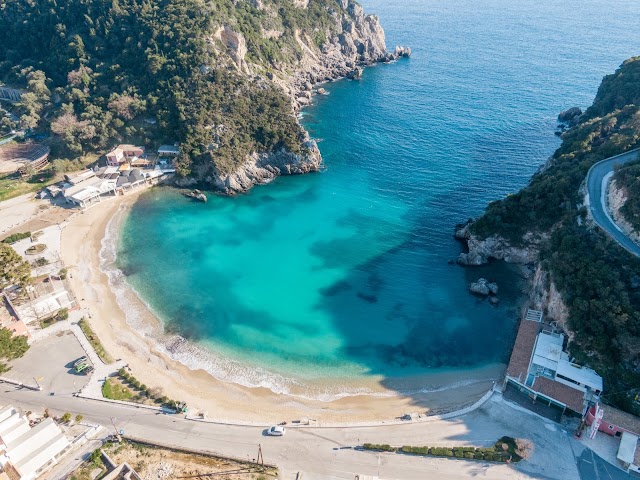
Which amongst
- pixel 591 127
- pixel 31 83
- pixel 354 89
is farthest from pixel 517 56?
pixel 31 83

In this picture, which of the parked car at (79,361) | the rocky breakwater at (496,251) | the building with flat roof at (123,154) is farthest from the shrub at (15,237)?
the rocky breakwater at (496,251)

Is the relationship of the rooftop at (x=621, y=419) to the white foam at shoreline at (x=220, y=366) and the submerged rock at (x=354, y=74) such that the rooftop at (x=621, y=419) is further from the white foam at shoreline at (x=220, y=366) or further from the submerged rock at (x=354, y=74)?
the submerged rock at (x=354, y=74)

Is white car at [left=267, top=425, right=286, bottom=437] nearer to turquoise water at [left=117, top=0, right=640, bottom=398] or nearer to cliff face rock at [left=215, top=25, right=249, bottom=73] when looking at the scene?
turquoise water at [left=117, top=0, right=640, bottom=398]

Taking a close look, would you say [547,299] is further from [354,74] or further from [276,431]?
[354,74]

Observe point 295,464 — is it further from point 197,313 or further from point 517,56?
point 517,56

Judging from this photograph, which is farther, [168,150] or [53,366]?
[168,150]

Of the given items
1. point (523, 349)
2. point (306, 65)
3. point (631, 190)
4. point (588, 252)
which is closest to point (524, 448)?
point (523, 349)
